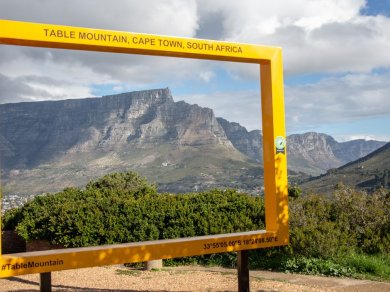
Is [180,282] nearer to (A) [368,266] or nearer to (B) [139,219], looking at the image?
(B) [139,219]

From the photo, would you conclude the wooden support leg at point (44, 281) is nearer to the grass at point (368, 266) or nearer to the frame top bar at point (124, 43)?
the frame top bar at point (124, 43)

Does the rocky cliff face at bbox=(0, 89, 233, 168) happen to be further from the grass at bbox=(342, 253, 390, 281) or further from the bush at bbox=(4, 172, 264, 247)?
the grass at bbox=(342, 253, 390, 281)

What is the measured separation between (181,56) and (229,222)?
6171 mm

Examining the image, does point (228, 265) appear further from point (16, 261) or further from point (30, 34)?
point (30, 34)

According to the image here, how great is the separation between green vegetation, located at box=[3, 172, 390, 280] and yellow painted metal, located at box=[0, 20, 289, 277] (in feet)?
10.4

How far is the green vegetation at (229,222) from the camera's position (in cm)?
1059

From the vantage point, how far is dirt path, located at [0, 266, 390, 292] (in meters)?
8.37

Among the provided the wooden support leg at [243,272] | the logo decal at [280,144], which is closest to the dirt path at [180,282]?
the wooden support leg at [243,272]

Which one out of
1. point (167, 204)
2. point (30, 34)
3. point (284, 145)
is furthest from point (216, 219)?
point (30, 34)

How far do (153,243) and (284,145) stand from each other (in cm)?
246

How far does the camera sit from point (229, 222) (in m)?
12.1

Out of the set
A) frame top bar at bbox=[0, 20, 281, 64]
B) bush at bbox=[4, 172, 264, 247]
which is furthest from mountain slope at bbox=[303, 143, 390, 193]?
frame top bar at bbox=[0, 20, 281, 64]

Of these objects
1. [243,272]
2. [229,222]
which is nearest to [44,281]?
[243,272]

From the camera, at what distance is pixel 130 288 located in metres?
8.64
